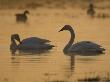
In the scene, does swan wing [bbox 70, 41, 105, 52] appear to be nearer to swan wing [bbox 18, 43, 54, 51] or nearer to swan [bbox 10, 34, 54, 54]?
swan [bbox 10, 34, 54, 54]

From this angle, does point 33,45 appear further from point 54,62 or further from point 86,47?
point 54,62

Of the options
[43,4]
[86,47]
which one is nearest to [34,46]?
[86,47]

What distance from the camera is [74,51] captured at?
24.2 m

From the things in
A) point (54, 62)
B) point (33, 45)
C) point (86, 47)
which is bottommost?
point (54, 62)

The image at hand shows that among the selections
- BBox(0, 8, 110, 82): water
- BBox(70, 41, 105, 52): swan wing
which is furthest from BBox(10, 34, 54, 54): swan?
BBox(70, 41, 105, 52): swan wing

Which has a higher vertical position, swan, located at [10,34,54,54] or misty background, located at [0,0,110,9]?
misty background, located at [0,0,110,9]

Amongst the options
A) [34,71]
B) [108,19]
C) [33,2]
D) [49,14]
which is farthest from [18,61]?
[33,2]

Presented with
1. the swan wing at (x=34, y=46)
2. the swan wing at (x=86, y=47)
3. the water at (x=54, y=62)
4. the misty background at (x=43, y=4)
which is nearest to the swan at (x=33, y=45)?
the swan wing at (x=34, y=46)

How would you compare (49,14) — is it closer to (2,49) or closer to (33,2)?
(33,2)

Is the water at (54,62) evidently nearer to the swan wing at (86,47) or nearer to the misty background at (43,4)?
the swan wing at (86,47)

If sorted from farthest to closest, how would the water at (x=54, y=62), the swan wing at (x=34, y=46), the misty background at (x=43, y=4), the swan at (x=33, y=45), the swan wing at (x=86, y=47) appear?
the misty background at (x=43, y=4) → the swan wing at (x=34, y=46) → the swan at (x=33, y=45) → the swan wing at (x=86, y=47) → the water at (x=54, y=62)

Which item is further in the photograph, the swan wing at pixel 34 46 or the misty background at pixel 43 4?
the misty background at pixel 43 4

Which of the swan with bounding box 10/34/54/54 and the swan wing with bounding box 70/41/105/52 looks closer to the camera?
the swan wing with bounding box 70/41/105/52

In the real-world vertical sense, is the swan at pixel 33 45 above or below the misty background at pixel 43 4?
below
